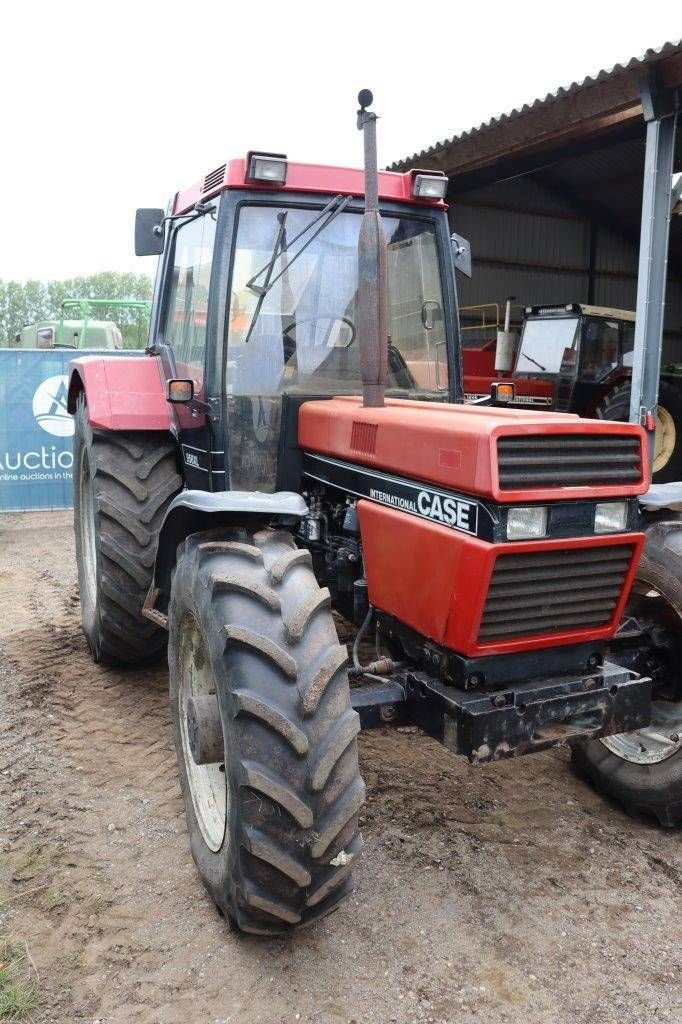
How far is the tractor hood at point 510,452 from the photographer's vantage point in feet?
7.84

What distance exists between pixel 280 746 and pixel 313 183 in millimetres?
2241

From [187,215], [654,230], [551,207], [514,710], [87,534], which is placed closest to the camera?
[514,710]

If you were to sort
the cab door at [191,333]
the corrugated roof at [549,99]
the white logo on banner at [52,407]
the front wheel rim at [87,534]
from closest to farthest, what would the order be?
the cab door at [191,333]
the front wheel rim at [87,534]
the corrugated roof at [549,99]
the white logo on banner at [52,407]

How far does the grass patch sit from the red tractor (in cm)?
55

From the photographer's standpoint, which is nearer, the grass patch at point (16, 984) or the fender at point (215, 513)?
the grass patch at point (16, 984)

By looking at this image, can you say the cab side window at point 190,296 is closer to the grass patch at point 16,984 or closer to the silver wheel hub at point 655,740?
the grass patch at point 16,984

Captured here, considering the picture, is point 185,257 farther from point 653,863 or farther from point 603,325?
point 603,325

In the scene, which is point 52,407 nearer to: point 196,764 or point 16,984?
point 196,764

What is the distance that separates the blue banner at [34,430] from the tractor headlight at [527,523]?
26.3 ft

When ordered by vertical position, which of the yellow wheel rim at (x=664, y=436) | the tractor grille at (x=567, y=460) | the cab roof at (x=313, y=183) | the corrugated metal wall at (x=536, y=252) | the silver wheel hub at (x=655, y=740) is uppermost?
the corrugated metal wall at (x=536, y=252)

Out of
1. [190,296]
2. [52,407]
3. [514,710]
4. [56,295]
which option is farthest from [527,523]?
[56,295]

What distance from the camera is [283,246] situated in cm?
342

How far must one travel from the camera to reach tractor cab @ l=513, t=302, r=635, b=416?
11.0 m

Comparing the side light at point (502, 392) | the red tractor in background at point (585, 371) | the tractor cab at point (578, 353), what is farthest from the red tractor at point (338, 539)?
the tractor cab at point (578, 353)
